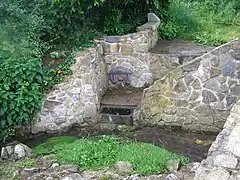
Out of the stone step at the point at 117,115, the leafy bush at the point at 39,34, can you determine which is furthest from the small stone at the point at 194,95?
the leafy bush at the point at 39,34

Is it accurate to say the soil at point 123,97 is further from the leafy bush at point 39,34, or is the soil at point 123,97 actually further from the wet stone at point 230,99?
the wet stone at point 230,99

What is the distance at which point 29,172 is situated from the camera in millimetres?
6719

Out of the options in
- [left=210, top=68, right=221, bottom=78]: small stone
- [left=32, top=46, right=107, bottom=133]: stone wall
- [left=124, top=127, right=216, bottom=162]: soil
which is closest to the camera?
[left=124, top=127, right=216, bottom=162]: soil

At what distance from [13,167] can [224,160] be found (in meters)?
3.74

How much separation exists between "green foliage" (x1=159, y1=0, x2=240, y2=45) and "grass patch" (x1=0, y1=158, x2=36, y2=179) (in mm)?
5048

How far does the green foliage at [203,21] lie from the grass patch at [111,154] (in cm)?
420

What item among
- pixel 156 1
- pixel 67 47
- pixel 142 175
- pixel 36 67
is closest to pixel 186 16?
pixel 156 1

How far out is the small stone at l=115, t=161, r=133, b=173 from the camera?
6520 mm

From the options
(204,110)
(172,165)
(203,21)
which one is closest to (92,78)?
(204,110)

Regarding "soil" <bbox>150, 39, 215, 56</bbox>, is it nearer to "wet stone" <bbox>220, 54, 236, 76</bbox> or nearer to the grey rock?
"wet stone" <bbox>220, 54, 236, 76</bbox>

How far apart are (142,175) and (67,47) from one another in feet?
12.5

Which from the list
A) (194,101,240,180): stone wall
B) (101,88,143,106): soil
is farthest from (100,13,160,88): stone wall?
(194,101,240,180): stone wall

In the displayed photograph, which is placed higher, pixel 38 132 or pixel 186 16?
pixel 186 16

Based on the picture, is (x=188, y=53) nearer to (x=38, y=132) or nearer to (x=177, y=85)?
(x=177, y=85)
